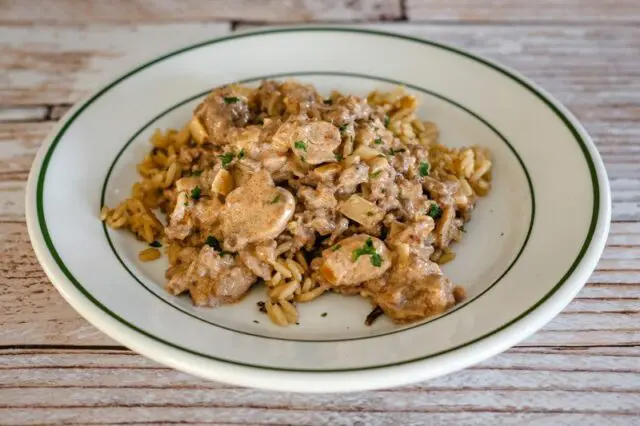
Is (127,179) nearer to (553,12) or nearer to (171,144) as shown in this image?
(171,144)

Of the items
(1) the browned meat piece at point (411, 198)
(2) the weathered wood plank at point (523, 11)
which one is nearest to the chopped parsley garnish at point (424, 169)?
(1) the browned meat piece at point (411, 198)

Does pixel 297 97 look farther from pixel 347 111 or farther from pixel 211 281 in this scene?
pixel 211 281

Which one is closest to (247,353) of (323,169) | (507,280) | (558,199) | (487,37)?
(323,169)

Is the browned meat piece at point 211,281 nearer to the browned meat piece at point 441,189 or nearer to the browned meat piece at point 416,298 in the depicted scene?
the browned meat piece at point 416,298

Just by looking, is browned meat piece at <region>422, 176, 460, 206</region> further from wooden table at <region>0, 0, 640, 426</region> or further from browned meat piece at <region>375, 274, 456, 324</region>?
wooden table at <region>0, 0, 640, 426</region>

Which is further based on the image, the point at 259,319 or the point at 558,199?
the point at 558,199

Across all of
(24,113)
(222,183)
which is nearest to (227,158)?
(222,183)

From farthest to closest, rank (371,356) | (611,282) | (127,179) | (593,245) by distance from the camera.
→ (127,179) → (611,282) → (593,245) → (371,356)
